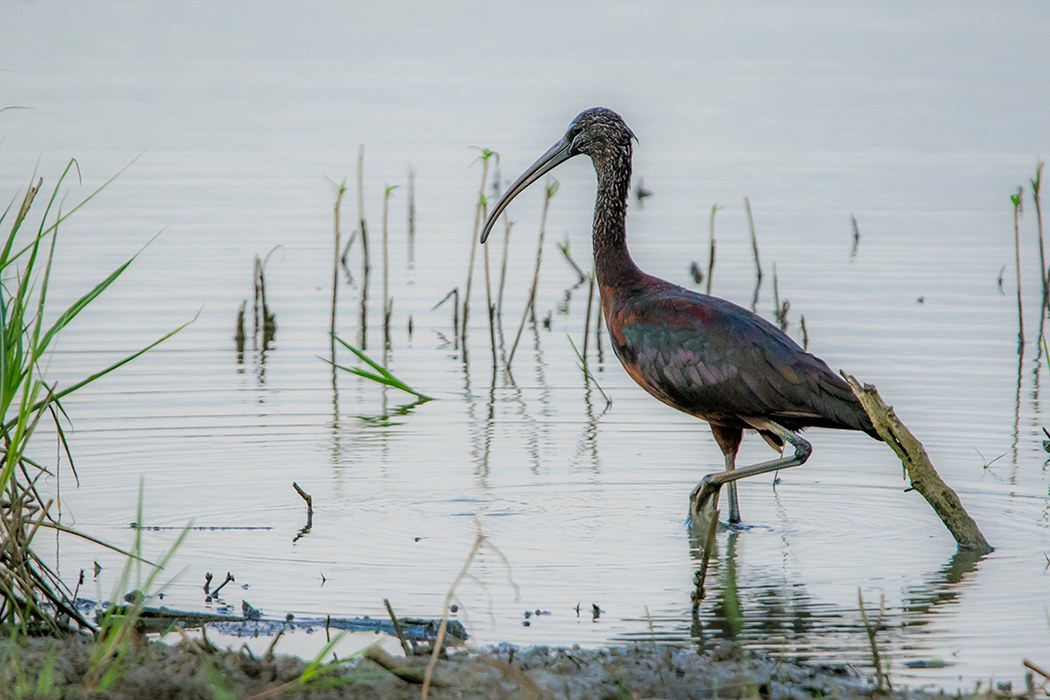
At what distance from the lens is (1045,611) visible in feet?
18.0

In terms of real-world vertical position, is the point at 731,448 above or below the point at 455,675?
above

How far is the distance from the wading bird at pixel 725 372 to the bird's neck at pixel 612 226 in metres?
0.12

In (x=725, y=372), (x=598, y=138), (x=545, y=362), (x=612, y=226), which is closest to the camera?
(x=725, y=372)

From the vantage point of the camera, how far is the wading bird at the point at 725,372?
6758mm

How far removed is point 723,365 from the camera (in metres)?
6.91

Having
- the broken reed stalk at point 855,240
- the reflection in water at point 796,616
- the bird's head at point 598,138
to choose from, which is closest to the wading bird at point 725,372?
the reflection in water at point 796,616

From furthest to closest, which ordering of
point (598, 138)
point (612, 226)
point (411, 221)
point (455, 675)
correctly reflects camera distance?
point (411, 221), point (598, 138), point (612, 226), point (455, 675)

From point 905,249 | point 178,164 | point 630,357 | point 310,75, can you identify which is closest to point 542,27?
point 310,75

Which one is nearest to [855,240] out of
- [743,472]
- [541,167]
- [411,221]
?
[411,221]

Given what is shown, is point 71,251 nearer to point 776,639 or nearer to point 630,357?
point 630,357

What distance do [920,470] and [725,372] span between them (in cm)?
100

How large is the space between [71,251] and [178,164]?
534cm

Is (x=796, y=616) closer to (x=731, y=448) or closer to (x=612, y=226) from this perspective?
(x=731, y=448)

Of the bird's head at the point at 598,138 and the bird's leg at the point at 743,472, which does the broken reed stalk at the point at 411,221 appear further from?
the bird's leg at the point at 743,472
